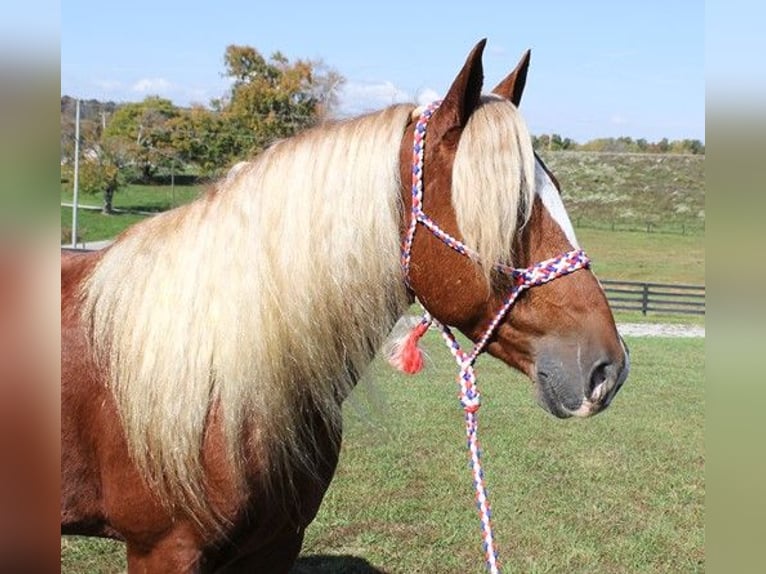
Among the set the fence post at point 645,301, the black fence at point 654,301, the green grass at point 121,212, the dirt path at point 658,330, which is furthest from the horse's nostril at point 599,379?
the green grass at point 121,212

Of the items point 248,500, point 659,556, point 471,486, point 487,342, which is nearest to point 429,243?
point 487,342

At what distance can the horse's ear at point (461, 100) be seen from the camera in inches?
76.8

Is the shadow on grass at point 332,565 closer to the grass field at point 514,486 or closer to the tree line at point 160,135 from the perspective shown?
the grass field at point 514,486

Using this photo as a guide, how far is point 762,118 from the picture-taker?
102 centimetres

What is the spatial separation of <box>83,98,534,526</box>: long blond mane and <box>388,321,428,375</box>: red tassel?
0.21 meters

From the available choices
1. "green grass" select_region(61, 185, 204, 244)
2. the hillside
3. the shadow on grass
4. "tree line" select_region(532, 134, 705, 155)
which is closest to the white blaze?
the shadow on grass

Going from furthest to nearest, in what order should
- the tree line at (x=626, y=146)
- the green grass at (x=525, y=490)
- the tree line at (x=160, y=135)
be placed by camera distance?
the tree line at (x=626, y=146)
the tree line at (x=160, y=135)
the green grass at (x=525, y=490)

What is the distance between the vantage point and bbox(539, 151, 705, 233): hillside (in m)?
35.6

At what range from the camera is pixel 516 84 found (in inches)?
90.0

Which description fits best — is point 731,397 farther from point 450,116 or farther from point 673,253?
point 673,253

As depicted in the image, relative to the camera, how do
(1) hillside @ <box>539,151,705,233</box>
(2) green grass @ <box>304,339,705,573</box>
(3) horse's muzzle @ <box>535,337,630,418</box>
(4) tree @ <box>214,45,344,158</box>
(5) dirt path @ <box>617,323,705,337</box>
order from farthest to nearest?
(1) hillside @ <box>539,151,705,233</box>, (5) dirt path @ <box>617,323,705,337</box>, (4) tree @ <box>214,45,344,158</box>, (2) green grass @ <box>304,339,705,573</box>, (3) horse's muzzle @ <box>535,337,630,418</box>

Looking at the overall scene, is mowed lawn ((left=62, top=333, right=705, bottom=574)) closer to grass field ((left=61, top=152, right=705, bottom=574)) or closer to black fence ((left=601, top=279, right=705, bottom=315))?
grass field ((left=61, top=152, right=705, bottom=574))

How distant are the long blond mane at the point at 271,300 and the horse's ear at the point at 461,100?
4 centimetres

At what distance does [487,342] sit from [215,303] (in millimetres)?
789
